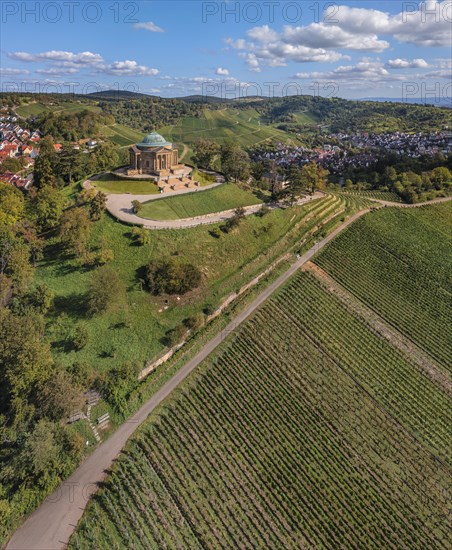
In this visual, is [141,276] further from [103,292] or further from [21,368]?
[21,368]

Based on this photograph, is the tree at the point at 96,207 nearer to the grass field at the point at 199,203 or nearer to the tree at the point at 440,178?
the grass field at the point at 199,203

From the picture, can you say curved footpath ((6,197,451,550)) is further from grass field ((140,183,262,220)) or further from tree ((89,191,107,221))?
tree ((89,191,107,221))

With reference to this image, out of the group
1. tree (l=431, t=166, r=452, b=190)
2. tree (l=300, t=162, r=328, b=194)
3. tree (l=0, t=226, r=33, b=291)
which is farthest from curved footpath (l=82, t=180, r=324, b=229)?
tree (l=431, t=166, r=452, b=190)

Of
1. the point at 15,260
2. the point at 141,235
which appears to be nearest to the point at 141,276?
the point at 141,235

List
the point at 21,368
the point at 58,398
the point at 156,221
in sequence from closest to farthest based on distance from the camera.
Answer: the point at 58,398, the point at 21,368, the point at 156,221

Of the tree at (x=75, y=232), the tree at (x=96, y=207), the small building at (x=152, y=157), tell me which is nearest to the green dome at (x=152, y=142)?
the small building at (x=152, y=157)

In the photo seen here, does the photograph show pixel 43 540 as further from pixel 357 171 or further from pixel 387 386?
pixel 357 171
